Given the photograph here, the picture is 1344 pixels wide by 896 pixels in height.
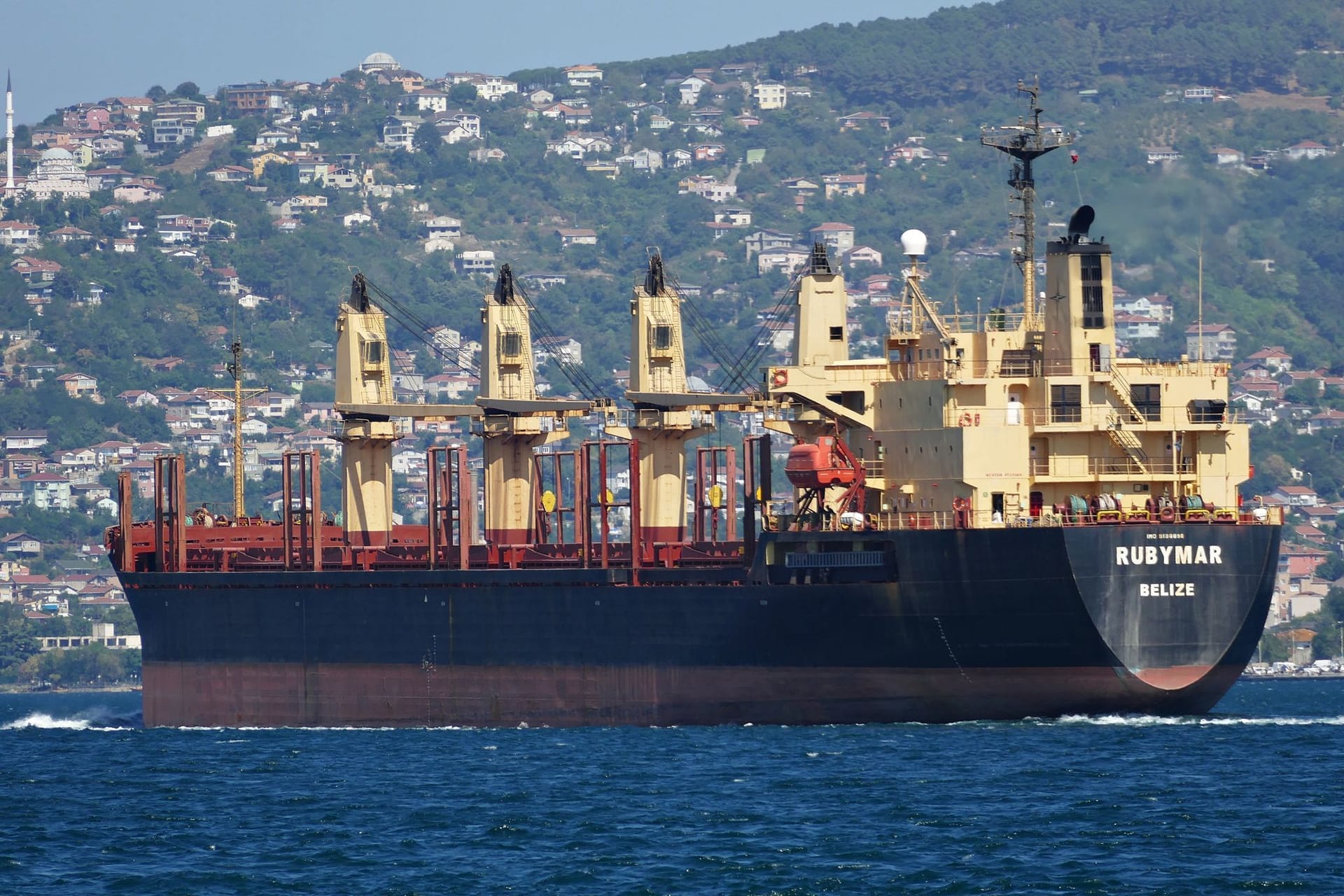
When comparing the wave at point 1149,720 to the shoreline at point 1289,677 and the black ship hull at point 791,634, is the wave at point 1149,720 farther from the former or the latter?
the shoreline at point 1289,677

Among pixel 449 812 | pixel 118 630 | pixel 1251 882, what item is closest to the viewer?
pixel 1251 882

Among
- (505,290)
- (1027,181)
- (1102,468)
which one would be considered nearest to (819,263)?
(1027,181)

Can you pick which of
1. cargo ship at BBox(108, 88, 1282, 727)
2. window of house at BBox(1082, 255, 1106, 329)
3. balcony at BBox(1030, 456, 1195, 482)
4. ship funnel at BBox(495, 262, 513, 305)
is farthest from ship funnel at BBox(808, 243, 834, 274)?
ship funnel at BBox(495, 262, 513, 305)

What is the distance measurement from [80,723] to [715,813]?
146ft

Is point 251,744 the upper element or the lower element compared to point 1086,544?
lower

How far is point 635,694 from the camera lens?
6944cm

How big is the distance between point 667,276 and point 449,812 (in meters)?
29.2

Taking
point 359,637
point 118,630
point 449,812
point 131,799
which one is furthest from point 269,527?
point 118,630

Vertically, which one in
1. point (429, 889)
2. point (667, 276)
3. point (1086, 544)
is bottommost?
point (429, 889)

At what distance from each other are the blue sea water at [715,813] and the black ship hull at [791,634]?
1.12 metres

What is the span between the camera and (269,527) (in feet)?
287

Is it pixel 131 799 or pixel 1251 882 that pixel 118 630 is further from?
pixel 1251 882

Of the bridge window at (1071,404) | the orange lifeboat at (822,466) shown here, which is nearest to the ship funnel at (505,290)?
the orange lifeboat at (822,466)

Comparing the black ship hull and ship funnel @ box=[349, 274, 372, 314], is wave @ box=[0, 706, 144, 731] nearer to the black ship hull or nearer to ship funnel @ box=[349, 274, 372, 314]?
the black ship hull
